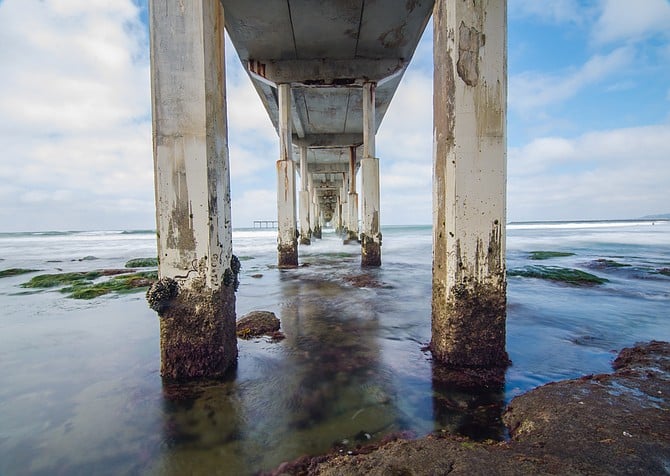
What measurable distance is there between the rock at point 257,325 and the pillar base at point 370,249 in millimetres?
5816

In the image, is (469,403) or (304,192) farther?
(304,192)

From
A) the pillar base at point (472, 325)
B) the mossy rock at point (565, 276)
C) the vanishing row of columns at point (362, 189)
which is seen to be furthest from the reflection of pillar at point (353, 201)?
the pillar base at point (472, 325)

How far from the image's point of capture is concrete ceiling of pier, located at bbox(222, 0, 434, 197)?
6793 millimetres

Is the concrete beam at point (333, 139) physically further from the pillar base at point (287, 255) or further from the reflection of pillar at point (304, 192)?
the pillar base at point (287, 255)

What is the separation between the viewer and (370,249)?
10.0 metres

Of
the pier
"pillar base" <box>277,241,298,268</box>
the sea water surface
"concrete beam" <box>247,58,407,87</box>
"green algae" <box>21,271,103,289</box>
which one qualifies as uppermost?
"concrete beam" <box>247,58,407,87</box>

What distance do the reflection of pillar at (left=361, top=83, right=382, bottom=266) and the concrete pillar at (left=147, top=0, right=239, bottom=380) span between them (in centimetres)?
725

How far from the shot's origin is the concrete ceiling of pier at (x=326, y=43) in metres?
6.79

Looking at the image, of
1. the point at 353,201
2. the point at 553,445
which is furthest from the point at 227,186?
the point at 353,201

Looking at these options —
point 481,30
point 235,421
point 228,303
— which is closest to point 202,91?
point 228,303

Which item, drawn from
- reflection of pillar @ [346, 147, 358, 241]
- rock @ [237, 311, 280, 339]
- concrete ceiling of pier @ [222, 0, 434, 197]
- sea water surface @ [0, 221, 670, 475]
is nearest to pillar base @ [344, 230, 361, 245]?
reflection of pillar @ [346, 147, 358, 241]

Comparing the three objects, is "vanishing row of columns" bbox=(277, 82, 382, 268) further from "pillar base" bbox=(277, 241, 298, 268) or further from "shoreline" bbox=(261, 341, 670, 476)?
"shoreline" bbox=(261, 341, 670, 476)

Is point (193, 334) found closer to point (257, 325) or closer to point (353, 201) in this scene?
point (257, 325)

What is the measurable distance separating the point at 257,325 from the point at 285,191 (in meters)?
6.42
